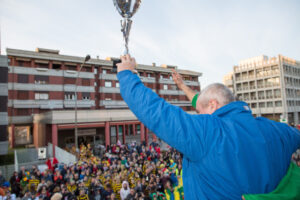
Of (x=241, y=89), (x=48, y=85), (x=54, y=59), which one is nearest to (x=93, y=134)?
(x=48, y=85)

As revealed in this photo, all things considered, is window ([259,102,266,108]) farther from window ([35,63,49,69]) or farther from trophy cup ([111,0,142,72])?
trophy cup ([111,0,142,72])

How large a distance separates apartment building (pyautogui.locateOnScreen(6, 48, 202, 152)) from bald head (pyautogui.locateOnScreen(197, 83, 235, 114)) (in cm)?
2416

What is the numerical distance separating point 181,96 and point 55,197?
38.8m

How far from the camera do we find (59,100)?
3023 cm

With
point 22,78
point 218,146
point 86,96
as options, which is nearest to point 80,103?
point 86,96

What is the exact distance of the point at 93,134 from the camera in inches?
1172

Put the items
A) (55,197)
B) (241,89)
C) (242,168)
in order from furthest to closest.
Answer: (241,89)
(55,197)
(242,168)

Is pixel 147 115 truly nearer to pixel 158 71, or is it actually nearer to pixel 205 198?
pixel 205 198

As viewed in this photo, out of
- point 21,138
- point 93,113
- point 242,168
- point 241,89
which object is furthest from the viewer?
point 241,89

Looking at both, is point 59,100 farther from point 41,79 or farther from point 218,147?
point 218,147

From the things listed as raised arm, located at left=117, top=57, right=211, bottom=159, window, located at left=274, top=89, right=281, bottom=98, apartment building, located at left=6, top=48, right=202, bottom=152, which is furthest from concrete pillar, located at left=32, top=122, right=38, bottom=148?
window, located at left=274, top=89, right=281, bottom=98

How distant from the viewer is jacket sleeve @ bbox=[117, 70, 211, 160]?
3.59 ft

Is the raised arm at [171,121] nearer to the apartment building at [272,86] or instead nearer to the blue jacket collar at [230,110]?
the blue jacket collar at [230,110]

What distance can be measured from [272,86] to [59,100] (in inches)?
2238
